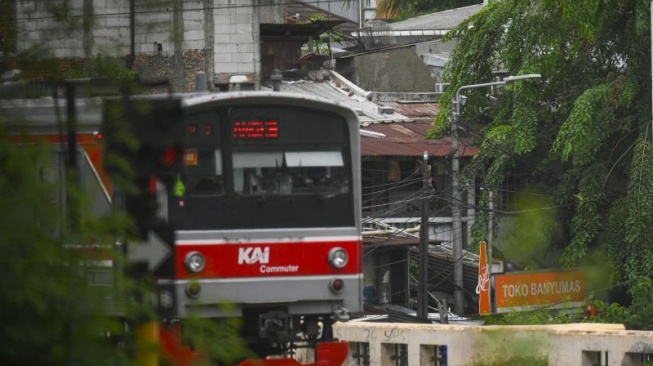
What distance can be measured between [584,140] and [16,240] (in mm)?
20291

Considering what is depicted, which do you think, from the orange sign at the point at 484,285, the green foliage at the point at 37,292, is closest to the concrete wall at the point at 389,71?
the orange sign at the point at 484,285

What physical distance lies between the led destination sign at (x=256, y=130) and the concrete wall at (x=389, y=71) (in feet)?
75.9

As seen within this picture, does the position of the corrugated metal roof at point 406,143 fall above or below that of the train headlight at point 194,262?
below

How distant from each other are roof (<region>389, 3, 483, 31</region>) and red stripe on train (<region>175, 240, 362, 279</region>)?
28.1 m

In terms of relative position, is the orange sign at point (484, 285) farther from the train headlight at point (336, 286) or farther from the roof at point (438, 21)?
the roof at point (438, 21)

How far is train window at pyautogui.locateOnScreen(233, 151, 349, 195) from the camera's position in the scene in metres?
10.1

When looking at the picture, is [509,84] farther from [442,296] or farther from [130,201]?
[130,201]

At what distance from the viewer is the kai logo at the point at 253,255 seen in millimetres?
10008

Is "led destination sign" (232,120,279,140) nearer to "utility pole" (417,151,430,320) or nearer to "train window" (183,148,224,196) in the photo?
"train window" (183,148,224,196)

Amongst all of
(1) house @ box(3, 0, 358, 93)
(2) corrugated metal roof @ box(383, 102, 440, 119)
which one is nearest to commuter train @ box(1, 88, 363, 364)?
(1) house @ box(3, 0, 358, 93)

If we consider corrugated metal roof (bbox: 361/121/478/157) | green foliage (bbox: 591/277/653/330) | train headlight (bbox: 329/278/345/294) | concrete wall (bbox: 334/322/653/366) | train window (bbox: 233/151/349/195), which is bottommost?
green foliage (bbox: 591/277/653/330)

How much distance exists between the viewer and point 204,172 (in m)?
9.97

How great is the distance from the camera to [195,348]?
3779 mm

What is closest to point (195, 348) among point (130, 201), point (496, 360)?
point (130, 201)
